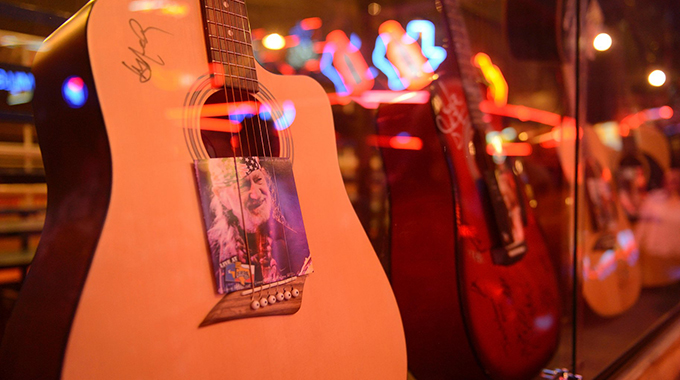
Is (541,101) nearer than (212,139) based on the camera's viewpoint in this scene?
No

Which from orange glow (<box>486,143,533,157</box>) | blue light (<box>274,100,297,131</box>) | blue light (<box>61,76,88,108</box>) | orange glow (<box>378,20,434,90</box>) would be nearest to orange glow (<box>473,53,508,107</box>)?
orange glow (<box>486,143,533,157</box>)

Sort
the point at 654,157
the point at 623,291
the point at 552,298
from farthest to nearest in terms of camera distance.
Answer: the point at 654,157
the point at 623,291
the point at 552,298

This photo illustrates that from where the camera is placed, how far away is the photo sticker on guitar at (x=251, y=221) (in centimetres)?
54

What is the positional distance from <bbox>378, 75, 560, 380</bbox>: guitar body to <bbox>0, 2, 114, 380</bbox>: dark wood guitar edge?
585 mm

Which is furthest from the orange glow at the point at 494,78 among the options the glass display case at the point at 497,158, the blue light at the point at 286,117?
the blue light at the point at 286,117

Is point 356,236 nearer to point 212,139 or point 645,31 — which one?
point 212,139

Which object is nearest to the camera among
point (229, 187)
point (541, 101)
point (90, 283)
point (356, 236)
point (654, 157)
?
point (90, 283)

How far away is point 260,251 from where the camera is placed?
582 mm

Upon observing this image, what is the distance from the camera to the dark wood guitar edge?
1.45ft

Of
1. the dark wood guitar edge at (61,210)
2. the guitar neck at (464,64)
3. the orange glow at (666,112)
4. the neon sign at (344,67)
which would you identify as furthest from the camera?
the orange glow at (666,112)

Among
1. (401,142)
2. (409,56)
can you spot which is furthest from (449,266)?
(409,56)

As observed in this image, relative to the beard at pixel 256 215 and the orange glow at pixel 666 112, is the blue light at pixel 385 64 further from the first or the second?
the orange glow at pixel 666 112

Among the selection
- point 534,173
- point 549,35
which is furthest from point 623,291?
point 549,35

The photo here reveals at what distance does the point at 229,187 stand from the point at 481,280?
550mm
